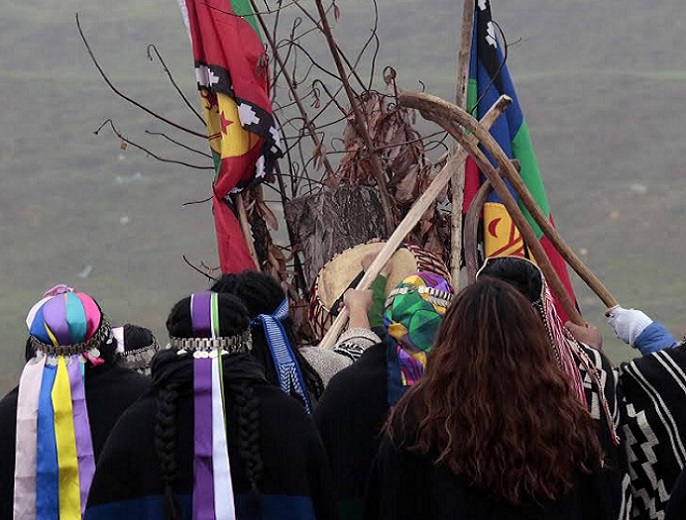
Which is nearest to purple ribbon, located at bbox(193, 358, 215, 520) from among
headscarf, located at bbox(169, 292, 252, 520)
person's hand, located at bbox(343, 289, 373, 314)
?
headscarf, located at bbox(169, 292, 252, 520)

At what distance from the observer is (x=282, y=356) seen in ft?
12.3

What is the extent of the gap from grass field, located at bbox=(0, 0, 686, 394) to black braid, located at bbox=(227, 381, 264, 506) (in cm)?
924

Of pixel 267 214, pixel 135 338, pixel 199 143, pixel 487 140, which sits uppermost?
pixel 199 143

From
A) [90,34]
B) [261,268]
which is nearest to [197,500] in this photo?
→ [261,268]

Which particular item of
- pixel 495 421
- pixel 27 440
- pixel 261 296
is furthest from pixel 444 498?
pixel 27 440

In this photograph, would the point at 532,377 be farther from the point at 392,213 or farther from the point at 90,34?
the point at 90,34

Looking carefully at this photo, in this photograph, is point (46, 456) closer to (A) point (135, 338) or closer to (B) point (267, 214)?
(A) point (135, 338)

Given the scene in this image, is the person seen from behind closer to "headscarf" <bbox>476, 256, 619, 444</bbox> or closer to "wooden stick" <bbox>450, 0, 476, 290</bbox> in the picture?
"headscarf" <bbox>476, 256, 619, 444</bbox>

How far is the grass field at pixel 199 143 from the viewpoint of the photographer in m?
14.3

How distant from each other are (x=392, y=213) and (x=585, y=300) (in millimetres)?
7921

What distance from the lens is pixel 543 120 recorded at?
1791 cm

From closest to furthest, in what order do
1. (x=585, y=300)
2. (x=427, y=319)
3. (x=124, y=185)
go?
(x=427, y=319) → (x=585, y=300) → (x=124, y=185)

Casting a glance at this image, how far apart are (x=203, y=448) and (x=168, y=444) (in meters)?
0.08

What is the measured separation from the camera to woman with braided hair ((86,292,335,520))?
306 centimetres
